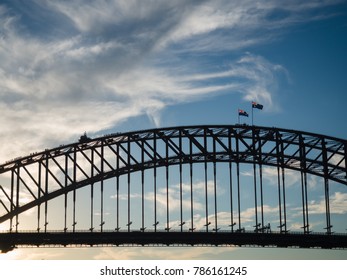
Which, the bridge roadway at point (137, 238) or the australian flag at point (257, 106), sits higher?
the australian flag at point (257, 106)

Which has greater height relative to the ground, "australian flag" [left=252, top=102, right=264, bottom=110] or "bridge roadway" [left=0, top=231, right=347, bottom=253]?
"australian flag" [left=252, top=102, right=264, bottom=110]

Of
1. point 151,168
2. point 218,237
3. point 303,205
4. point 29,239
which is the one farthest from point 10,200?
point 303,205

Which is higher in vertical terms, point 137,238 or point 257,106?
point 257,106
